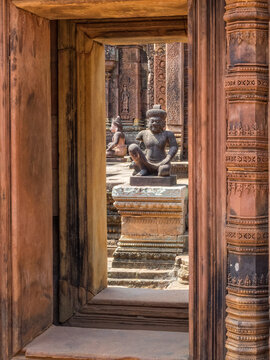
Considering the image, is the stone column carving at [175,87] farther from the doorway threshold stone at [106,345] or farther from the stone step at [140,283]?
the doorway threshold stone at [106,345]

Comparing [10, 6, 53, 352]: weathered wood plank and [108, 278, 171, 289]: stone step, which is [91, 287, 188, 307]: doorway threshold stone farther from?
[108, 278, 171, 289]: stone step

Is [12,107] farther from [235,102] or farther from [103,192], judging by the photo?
[103,192]

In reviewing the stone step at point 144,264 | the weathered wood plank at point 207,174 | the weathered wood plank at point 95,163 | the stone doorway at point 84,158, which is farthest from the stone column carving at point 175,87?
the weathered wood plank at point 207,174

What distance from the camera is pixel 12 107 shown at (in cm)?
334

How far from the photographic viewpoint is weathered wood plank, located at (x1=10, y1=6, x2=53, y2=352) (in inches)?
132

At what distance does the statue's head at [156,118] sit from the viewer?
920 cm

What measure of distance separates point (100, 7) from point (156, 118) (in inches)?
235

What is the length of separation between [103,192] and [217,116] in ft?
7.28

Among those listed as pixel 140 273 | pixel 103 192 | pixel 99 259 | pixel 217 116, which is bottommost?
pixel 140 273

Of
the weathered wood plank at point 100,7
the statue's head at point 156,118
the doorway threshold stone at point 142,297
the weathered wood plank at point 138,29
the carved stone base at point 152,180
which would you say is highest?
the weathered wood plank at point 138,29

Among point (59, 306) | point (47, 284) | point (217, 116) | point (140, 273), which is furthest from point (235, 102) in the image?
point (140, 273)

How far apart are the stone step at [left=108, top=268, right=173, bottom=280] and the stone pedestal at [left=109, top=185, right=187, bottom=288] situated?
0.36m

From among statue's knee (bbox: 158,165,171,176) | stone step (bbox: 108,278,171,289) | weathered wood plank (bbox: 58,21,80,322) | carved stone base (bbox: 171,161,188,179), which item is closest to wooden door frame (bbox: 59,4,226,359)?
weathered wood plank (bbox: 58,21,80,322)

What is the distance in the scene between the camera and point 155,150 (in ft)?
30.9
